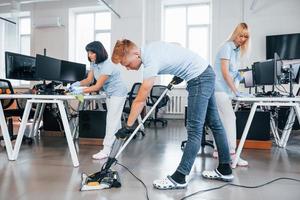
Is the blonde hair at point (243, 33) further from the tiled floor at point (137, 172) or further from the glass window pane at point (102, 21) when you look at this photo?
the glass window pane at point (102, 21)

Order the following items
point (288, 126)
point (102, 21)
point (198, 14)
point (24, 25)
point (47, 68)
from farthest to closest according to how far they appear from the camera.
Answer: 1. point (24, 25)
2. point (102, 21)
3. point (198, 14)
4. point (288, 126)
5. point (47, 68)

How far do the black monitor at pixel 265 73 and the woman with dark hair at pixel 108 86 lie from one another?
1.70m

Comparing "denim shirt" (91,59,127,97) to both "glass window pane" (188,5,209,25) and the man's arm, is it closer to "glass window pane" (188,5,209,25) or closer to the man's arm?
the man's arm

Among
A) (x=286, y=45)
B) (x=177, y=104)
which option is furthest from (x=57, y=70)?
(x=286, y=45)

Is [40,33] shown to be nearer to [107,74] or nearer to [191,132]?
[107,74]

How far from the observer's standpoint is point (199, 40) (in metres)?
6.68

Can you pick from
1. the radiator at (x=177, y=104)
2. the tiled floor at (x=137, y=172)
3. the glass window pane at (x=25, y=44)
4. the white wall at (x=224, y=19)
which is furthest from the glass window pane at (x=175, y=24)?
the glass window pane at (x=25, y=44)

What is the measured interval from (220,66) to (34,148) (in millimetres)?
2297

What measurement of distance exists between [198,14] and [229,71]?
192 inches

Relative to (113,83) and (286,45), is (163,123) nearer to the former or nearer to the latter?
(113,83)

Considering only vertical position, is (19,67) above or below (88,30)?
below

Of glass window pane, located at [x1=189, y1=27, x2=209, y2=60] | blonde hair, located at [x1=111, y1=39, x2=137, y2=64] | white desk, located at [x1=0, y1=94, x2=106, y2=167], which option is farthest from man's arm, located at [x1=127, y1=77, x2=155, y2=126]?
glass window pane, located at [x1=189, y1=27, x2=209, y2=60]

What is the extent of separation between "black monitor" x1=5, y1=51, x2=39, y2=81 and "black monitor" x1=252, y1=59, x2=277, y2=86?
264 cm

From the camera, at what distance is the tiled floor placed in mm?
1617
